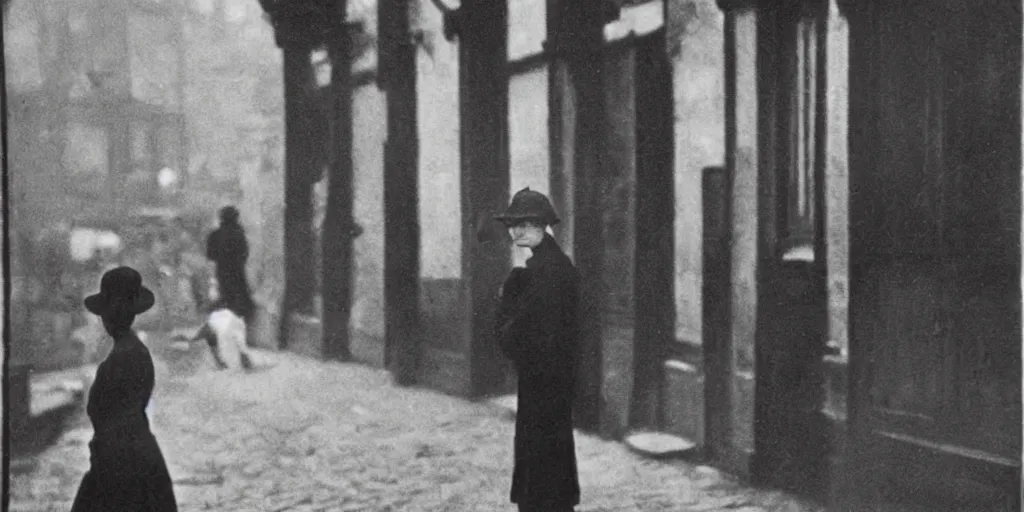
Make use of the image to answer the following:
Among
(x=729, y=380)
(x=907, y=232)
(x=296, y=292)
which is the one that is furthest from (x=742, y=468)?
(x=296, y=292)

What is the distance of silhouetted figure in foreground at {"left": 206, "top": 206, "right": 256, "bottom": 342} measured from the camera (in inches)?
191

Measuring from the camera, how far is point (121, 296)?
4465 millimetres

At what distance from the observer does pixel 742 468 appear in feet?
16.7

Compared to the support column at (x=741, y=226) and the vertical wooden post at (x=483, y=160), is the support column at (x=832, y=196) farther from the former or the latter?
the vertical wooden post at (x=483, y=160)

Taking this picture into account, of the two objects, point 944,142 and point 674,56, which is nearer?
point 944,142

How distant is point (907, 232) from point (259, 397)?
290 centimetres

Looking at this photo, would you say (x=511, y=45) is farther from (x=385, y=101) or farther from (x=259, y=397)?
(x=259, y=397)

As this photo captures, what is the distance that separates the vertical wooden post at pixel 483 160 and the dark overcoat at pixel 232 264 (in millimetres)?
964

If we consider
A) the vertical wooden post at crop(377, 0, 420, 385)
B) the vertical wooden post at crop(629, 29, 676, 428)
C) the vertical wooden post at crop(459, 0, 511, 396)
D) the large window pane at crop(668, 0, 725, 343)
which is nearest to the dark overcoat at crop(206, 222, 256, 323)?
the vertical wooden post at crop(377, 0, 420, 385)

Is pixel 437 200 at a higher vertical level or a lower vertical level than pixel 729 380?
higher

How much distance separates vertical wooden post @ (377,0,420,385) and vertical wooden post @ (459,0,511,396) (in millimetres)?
227

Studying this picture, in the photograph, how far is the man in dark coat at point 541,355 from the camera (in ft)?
15.5

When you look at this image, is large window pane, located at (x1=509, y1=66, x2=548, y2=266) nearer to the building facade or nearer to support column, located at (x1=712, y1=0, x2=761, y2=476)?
the building facade

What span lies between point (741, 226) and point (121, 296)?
268cm
